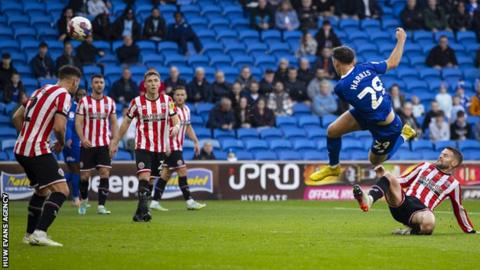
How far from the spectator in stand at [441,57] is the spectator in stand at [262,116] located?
6.29 metres

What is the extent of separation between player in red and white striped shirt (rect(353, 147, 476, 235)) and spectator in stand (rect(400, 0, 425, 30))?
17459mm

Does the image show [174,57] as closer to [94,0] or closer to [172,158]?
[94,0]

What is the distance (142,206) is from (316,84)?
11.7 metres

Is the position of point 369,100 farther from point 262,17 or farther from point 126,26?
point 262,17

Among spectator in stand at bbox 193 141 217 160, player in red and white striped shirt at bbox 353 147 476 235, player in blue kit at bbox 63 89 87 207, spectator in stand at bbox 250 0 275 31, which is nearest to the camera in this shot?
player in red and white striped shirt at bbox 353 147 476 235

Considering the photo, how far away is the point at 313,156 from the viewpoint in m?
24.0

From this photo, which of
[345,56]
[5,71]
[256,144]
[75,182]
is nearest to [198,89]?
[256,144]

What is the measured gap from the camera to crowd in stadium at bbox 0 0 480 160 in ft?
79.3

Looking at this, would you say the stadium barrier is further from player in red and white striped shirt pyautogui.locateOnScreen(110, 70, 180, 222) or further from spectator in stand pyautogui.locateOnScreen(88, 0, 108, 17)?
spectator in stand pyautogui.locateOnScreen(88, 0, 108, 17)

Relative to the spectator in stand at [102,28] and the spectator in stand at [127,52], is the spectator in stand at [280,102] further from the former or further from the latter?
the spectator in stand at [102,28]

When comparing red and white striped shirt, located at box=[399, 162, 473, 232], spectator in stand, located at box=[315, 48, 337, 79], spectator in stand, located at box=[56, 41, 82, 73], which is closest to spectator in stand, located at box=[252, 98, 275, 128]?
spectator in stand, located at box=[315, 48, 337, 79]

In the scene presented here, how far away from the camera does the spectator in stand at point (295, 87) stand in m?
25.2

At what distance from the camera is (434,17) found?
96.3 feet

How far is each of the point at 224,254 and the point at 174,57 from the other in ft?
55.5
